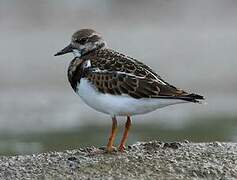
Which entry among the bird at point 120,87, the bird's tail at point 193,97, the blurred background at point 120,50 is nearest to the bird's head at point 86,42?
the bird at point 120,87

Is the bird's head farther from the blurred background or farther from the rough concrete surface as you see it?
the blurred background

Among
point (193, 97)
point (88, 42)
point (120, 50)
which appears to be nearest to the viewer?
point (193, 97)

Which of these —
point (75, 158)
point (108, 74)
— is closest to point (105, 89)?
point (108, 74)

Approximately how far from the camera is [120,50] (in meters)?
23.5

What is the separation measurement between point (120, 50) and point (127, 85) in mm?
15398

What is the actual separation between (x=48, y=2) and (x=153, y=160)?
1963 cm

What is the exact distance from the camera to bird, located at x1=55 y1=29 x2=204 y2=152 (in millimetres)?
8035

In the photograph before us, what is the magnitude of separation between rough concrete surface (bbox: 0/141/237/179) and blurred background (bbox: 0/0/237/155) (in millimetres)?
4423

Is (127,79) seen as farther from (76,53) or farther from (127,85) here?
(76,53)

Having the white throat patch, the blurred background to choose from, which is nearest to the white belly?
the white throat patch

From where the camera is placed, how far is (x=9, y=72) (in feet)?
70.5

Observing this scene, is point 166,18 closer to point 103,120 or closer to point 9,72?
point 9,72

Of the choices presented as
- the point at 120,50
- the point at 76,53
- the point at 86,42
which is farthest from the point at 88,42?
the point at 120,50

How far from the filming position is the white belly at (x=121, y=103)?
26.4 feet
